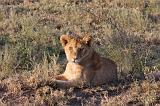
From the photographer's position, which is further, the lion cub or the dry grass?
the lion cub

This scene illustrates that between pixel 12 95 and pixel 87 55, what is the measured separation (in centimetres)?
133

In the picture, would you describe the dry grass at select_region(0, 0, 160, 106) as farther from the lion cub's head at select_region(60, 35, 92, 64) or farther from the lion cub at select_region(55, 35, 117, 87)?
the lion cub's head at select_region(60, 35, 92, 64)

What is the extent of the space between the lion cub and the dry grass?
19cm

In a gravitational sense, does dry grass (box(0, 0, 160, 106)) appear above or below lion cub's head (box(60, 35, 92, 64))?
below

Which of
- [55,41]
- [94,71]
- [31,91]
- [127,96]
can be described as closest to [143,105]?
[127,96]

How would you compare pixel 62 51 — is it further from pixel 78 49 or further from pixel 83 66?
pixel 78 49

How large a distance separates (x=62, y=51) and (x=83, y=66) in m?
3.88

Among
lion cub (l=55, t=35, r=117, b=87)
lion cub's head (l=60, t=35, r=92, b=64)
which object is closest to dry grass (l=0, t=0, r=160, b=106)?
lion cub (l=55, t=35, r=117, b=87)

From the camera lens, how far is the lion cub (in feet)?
27.8

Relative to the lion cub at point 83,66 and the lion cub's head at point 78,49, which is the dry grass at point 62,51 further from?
the lion cub's head at point 78,49

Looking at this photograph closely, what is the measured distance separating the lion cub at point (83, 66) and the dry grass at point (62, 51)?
194mm

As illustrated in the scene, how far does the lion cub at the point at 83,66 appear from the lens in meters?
8.48

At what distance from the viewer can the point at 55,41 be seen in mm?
13062

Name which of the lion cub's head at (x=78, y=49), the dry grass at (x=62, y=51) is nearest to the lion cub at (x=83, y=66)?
the lion cub's head at (x=78, y=49)
